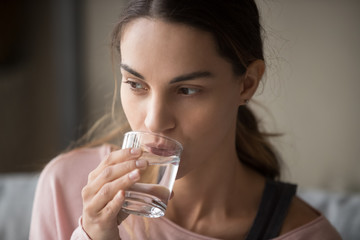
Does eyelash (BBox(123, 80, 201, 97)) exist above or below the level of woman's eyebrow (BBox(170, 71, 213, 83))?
below

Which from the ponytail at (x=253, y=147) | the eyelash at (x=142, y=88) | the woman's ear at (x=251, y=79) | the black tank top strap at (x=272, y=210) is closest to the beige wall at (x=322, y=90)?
the ponytail at (x=253, y=147)

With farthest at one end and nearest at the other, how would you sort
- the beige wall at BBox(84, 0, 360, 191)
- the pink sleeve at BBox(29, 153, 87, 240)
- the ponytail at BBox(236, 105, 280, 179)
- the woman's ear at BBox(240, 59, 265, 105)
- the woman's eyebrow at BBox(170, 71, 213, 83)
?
the beige wall at BBox(84, 0, 360, 191) < the ponytail at BBox(236, 105, 280, 179) < the pink sleeve at BBox(29, 153, 87, 240) < the woman's ear at BBox(240, 59, 265, 105) < the woman's eyebrow at BBox(170, 71, 213, 83)

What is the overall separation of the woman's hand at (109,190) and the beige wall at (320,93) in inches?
73.5

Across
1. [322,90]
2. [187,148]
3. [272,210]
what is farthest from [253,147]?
[322,90]

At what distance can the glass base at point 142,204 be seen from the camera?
1.07m

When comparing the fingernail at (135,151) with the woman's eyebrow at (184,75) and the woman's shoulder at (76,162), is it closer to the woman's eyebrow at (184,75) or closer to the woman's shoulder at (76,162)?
the woman's eyebrow at (184,75)

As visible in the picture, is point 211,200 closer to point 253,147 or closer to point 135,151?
point 253,147

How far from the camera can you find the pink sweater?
1.42m

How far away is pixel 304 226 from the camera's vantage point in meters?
1.50

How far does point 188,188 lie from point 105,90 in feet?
7.38

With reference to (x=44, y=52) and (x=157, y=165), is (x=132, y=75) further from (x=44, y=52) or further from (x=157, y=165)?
(x=44, y=52)

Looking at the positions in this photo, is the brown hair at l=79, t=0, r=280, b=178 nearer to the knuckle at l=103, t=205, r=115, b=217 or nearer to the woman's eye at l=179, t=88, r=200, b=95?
the woman's eye at l=179, t=88, r=200, b=95

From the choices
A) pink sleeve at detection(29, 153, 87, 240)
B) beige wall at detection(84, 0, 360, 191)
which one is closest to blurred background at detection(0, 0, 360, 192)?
beige wall at detection(84, 0, 360, 191)

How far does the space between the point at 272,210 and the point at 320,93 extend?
1.65 meters
